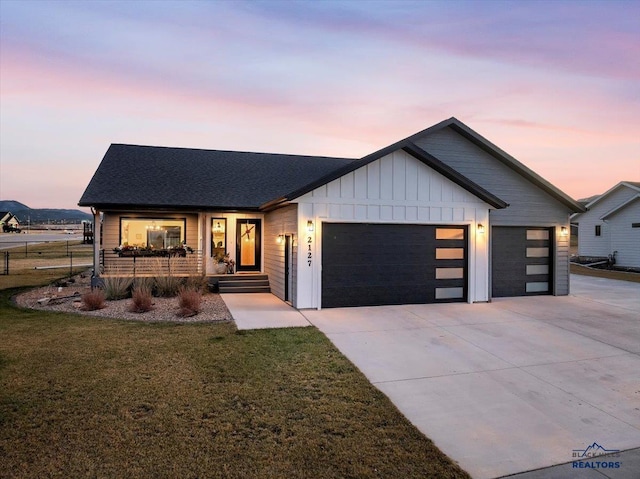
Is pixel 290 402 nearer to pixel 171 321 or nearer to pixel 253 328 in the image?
pixel 253 328

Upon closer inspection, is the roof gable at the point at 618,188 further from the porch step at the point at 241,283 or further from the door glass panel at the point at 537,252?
the porch step at the point at 241,283

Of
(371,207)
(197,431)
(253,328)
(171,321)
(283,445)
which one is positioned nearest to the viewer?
(283,445)

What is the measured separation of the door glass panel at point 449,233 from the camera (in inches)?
465

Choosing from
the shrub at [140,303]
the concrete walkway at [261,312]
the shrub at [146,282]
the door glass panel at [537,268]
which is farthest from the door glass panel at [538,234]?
the shrub at [146,282]

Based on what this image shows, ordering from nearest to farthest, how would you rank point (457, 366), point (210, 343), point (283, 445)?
point (283, 445)
point (457, 366)
point (210, 343)

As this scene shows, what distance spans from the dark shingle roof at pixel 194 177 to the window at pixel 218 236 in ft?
3.93

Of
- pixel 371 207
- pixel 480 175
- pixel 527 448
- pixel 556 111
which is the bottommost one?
pixel 527 448

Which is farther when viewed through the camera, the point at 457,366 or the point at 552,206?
the point at 552,206

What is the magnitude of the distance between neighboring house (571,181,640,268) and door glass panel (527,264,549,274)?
10.4 meters

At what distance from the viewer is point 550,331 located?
337 inches

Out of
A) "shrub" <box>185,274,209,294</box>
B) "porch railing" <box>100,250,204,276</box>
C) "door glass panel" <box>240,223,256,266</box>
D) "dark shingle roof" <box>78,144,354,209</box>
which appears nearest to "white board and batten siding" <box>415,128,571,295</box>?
"dark shingle roof" <box>78,144,354,209</box>

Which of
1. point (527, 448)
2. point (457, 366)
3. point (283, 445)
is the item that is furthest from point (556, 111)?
point (283, 445)

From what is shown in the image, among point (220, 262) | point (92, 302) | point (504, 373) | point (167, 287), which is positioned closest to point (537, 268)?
point (504, 373)

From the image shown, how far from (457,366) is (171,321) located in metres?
6.37
